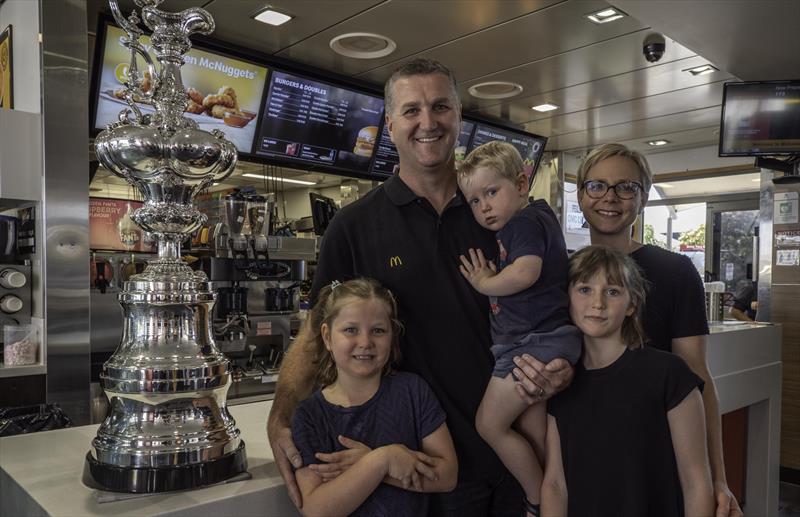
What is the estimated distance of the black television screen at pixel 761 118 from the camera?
432 centimetres

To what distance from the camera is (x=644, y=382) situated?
1.62 m

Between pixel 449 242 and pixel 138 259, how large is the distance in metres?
3.25

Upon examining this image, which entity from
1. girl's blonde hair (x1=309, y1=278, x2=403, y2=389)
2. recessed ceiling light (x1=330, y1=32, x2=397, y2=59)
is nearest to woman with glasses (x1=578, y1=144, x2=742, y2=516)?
girl's blonde hair (x1=309, y1=278, x2=403, y2=389)

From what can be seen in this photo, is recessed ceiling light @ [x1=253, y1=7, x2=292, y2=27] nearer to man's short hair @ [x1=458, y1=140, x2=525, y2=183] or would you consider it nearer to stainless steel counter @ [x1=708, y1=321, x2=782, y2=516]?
man's short hair @ [x1=458, y1=140, x2=525, y2=183]

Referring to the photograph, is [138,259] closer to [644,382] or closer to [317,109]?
[317,109]

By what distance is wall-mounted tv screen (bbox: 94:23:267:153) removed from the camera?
12.3ft

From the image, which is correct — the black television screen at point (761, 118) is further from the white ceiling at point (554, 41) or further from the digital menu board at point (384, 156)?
the digital menu board at point (384, 156)

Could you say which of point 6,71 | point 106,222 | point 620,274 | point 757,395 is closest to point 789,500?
point 757,395

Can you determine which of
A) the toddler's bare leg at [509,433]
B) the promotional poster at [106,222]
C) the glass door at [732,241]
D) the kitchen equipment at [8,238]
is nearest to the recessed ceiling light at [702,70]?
the glass door at [732,241]

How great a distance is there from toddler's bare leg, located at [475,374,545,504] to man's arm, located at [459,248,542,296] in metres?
0.22

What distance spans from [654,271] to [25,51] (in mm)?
3486

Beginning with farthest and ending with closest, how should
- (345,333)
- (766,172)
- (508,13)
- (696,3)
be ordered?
1. (766,172)
2. (508,13)
3. (696,3)
4. (345,333)

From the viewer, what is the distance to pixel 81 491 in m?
1.30

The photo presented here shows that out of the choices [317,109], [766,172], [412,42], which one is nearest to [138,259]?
[317,109]
